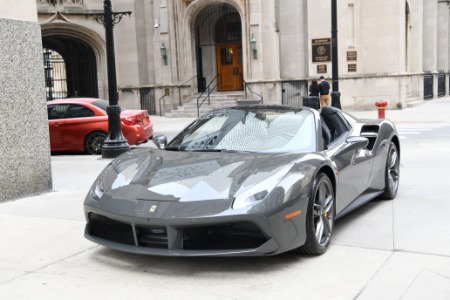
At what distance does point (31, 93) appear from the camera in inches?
317

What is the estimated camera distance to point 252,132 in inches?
221

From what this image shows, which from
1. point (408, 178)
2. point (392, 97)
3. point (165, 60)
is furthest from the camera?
point (165, 60)

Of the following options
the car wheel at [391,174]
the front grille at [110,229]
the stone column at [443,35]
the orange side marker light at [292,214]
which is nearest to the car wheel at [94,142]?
the car wheel at [391,174]

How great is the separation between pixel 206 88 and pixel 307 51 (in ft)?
18.4

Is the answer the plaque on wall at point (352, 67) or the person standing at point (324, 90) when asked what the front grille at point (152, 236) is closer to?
the person standing at point (324, 90)

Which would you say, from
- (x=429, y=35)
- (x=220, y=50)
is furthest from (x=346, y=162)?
(x=429, y=35)

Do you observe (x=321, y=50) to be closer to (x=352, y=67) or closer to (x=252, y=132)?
(x=352, y=67)

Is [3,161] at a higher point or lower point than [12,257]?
higher

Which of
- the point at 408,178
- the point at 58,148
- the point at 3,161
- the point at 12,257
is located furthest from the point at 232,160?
the point at 58,148

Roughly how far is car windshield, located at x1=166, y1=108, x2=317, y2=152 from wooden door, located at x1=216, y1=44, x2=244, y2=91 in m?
23.3

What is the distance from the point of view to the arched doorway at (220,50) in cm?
2898

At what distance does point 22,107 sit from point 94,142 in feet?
20.6

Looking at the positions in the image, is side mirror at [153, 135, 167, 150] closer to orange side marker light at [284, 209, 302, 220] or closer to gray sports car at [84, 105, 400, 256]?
gray sports car at [84, 105, 400, 256]

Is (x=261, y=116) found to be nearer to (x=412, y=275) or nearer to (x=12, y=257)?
(x=412, y=275)
